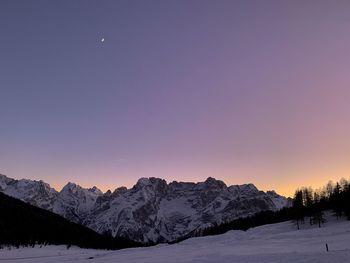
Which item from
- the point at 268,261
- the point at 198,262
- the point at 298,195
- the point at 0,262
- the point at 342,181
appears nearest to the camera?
the point at 268,261

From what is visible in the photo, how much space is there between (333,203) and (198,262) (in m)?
104

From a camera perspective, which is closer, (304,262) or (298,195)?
(304,262)

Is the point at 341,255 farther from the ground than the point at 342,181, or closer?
closer

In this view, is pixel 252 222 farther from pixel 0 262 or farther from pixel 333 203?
pixel 0 262

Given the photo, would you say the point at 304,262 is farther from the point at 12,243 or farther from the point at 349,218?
the point at 12,243

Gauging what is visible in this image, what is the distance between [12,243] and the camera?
639ft

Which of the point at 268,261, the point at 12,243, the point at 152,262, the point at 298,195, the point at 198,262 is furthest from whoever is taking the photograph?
the point at 12,243

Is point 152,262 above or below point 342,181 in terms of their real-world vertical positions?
below

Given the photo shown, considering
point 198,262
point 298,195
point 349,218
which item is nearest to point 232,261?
point 198,262

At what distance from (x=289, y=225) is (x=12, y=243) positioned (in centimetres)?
11879

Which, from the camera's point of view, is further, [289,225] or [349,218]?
[289,225]

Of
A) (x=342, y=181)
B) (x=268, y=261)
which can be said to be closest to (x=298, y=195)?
(x=342, y=181)

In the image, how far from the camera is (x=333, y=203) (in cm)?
14262

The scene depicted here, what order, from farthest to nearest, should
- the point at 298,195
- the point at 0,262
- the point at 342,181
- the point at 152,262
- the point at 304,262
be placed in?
1. the point at 342,181
2. the point at 298,195
3. the point at 0,262
4. the point at 152,262
5. the point at 304,262
